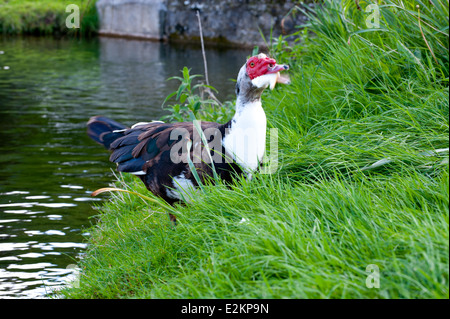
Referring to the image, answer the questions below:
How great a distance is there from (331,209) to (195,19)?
1585cm

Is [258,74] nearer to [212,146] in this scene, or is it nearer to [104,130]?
[212,146]

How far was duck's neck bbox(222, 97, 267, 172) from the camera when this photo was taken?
3.54m

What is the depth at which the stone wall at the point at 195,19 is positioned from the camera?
640 inches

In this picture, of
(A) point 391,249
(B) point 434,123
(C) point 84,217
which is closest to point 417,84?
(B) point 434,123

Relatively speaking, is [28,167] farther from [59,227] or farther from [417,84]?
[417,84]

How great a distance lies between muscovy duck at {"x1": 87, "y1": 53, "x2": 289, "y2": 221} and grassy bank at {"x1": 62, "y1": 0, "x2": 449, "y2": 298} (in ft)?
0.60

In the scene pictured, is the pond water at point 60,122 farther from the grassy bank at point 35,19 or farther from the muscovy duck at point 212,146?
the grassy bank at point 35,19

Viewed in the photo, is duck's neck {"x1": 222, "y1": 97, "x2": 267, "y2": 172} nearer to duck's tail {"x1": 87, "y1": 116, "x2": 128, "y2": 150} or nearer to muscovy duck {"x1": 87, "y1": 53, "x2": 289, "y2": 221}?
muscovy duck {"x1": 87, "y1": 53, "x2": 289, "y2": 221}

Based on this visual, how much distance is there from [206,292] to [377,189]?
1.17 metres

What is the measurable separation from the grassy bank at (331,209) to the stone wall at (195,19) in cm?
1118

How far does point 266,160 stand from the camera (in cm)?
368

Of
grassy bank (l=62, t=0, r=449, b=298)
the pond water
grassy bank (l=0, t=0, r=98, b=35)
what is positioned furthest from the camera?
grassy bank (l=0, t=0, r=98, b=35)

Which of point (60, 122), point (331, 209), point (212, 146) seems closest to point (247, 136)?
point (212, 146)

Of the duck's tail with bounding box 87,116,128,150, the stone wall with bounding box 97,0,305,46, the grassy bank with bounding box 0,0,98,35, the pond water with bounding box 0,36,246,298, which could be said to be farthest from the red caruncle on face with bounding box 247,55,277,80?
the grassy bank with bounding box 0,0,98,35
